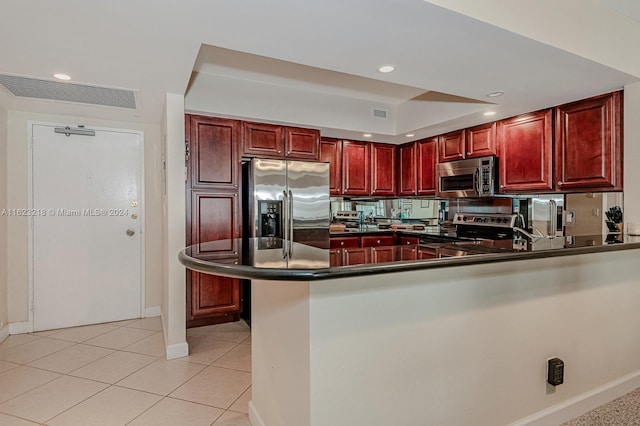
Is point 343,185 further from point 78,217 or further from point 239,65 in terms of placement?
point 78,217

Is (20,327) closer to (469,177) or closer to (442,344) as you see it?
(442,344)

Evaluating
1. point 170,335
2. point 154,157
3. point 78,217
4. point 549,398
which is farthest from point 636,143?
point 78,217

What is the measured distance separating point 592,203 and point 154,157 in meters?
4.22

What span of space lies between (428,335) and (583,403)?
1.27 metres

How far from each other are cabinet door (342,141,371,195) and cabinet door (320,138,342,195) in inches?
2.1

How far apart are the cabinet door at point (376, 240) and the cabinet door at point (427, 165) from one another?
718 millimetres

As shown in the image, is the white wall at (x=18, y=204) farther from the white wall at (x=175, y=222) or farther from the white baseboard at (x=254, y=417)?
the white baseboard at (x=254, y=417)

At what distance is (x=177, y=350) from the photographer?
9.20 feet

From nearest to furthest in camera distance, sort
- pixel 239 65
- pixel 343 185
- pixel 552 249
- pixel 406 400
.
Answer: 1. pixel 406 400
2. pixel 552 249
3. pixel 239 65
4. pixel 343 185

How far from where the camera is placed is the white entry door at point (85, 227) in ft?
11.2

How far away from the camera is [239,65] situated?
10.5 ft

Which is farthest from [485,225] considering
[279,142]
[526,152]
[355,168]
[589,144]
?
[279,142]

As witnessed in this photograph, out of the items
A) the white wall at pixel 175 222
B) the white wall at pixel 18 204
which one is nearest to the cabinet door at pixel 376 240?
the white wall at pixel 175 222

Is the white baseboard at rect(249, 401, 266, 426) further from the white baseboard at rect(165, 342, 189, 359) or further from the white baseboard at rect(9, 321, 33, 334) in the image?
the white baseboard at rect(9, 321, 33, 334)
